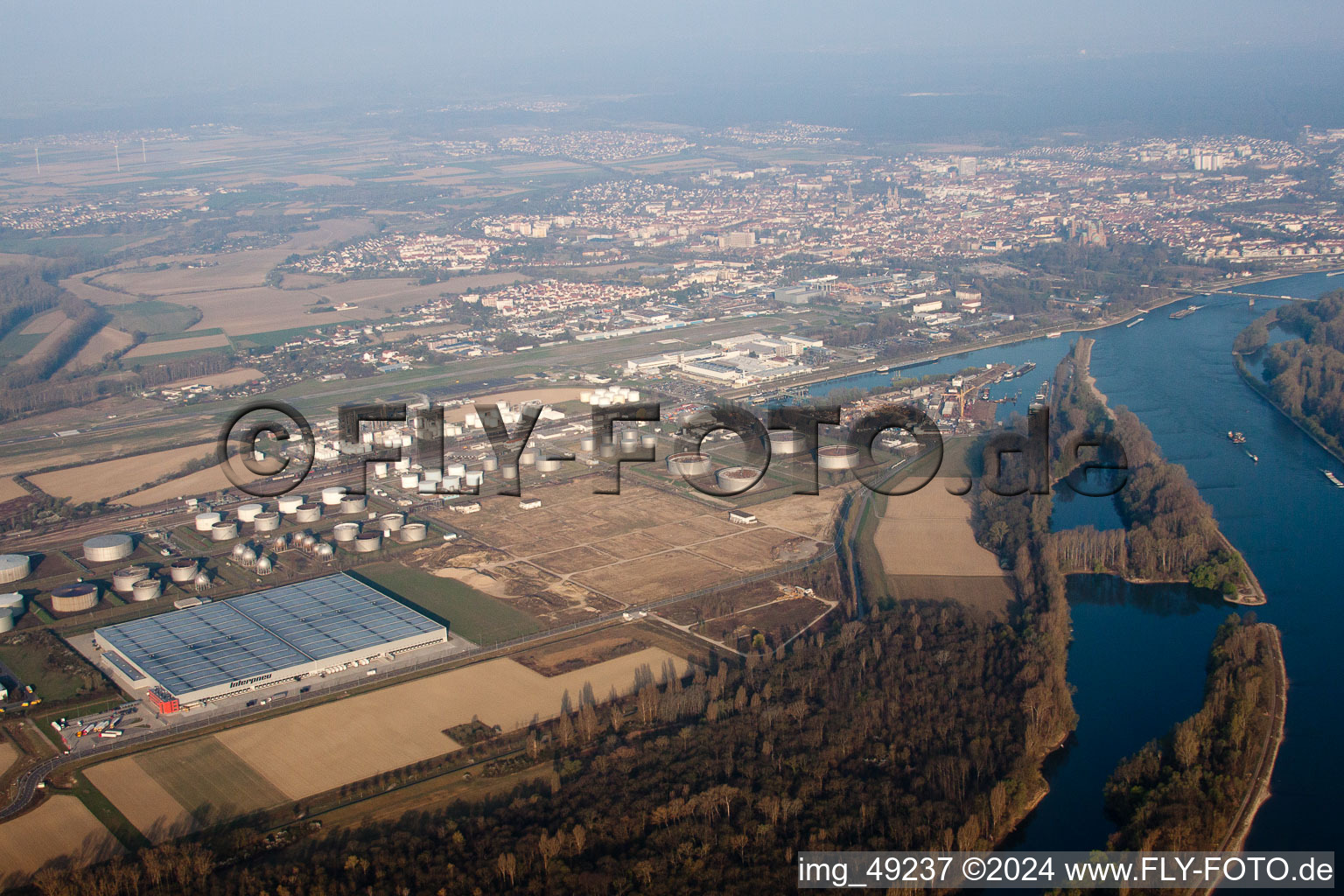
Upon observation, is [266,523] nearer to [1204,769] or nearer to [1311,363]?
[1204,769]

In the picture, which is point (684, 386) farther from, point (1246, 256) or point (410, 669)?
point (1246, 256)

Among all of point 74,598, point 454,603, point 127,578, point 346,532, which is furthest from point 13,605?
point 454,603

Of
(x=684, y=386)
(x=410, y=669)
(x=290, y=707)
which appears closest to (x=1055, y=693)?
(x=410, y=669)

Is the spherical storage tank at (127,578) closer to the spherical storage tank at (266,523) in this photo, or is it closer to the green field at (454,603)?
the spherical storage tank at (266,523)

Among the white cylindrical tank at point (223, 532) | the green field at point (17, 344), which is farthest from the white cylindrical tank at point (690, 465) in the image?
the green field at point (17, 344)

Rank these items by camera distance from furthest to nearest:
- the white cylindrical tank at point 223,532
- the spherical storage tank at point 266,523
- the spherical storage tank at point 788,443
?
the spherical storage tank at point 788,443
the spherical storage tank at point 266,523
the white cylindrical tank at point 223,532
